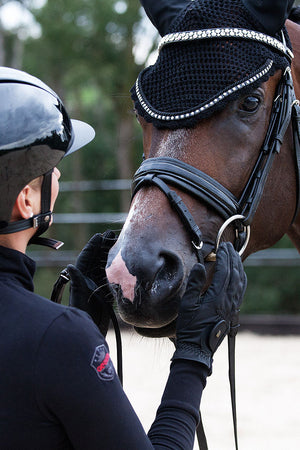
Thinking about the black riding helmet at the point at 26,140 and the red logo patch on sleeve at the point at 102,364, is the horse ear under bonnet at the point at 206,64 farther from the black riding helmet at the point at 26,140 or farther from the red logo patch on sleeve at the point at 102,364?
the red logo patch on sleeve at the point at 102,364

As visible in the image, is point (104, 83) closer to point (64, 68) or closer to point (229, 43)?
point (64, 68)

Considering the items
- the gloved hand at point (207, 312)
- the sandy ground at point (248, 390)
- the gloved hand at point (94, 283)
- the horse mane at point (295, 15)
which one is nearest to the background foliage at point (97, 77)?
the sandy ground at point (248, 390)

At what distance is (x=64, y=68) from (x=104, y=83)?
1.24 m

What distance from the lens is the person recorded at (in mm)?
1198

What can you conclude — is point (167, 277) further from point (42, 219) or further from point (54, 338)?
point (54, 338)

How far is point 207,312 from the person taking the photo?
Result: 1527 millimetres

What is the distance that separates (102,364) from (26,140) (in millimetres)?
587

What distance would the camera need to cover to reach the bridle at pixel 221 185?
189cm

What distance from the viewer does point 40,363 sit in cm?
119

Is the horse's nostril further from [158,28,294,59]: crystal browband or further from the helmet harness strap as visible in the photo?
[158,28,294,59]: crystal browband

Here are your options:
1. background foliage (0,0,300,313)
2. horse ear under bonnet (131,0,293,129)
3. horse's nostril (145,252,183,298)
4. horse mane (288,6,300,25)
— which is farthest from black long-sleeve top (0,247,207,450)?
background foliage (0,0,300,313)

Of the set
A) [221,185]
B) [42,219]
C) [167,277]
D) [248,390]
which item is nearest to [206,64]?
[221,185]

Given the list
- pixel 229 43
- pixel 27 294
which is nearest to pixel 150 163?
pixel 229 43

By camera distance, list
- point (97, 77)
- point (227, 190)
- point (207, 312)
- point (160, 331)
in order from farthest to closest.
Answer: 1. point (97, 77)
2. point (227, 190)
3. point (160, 331)
4. point (207, 312)
